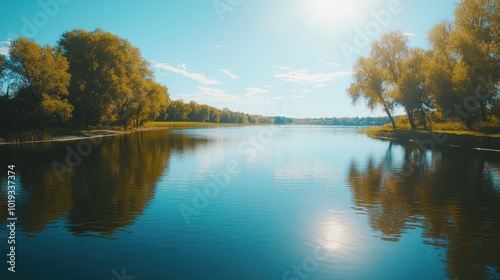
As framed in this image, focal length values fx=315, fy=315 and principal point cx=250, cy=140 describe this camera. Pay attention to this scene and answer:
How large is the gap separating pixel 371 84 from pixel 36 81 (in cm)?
6543

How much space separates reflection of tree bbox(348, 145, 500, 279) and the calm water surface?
0.18 ft

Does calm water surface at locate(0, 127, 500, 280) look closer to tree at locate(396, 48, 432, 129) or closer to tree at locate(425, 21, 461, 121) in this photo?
tree at locate(425, 21, 461, 121)

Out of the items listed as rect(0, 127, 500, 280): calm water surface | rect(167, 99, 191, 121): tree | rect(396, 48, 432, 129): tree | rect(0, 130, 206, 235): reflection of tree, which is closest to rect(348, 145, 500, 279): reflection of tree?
rect(0, 127, 500, 280): calm water surface

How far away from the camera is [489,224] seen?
1198cm

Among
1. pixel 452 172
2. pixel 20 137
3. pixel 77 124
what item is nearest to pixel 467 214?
pixel 452 172

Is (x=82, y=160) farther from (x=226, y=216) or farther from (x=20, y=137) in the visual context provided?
(x=20, y=137)

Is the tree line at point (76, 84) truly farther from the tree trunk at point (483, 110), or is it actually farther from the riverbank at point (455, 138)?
the tree trunk at point (483, 110)

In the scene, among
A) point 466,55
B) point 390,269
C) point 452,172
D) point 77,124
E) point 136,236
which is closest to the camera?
point 390,269

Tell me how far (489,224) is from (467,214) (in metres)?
1.25

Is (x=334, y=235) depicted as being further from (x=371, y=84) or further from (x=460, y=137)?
(x=371, y=84)

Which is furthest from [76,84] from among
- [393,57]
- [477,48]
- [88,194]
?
[477,48]

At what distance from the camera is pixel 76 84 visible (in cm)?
6619

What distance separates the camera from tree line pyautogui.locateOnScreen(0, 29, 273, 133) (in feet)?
174

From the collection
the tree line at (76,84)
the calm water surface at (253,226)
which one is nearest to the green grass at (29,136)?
the tree line at (76,84)
